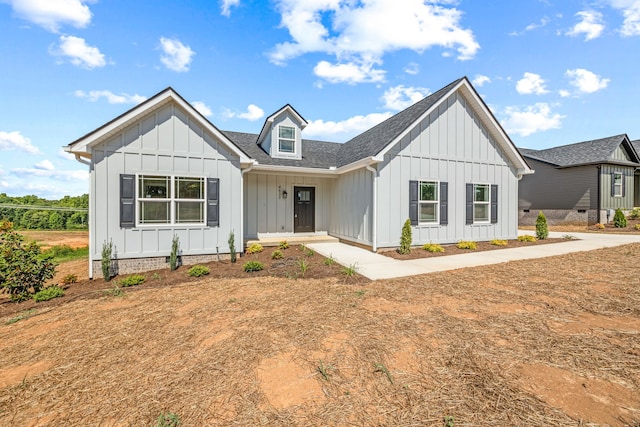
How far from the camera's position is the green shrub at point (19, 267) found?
5746 millimetres

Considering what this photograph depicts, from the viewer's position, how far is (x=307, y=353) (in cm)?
311

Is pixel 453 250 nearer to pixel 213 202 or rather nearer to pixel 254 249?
pixel 254 249

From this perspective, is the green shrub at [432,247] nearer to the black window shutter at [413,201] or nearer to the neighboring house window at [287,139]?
the black window shutter at [413,201]

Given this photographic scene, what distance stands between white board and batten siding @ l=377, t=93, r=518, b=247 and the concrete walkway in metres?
1.29

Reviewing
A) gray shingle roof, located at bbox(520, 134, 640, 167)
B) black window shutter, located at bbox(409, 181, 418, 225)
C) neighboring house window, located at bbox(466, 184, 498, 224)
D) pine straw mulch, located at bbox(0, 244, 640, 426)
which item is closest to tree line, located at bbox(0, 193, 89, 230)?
pine straw mulch, located at bbox(0, 244, 640, 426)

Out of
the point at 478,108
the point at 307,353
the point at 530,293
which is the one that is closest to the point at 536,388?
the point at 307,353

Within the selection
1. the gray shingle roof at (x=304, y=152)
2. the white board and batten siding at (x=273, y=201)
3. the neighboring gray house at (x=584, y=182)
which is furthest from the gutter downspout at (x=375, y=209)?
the neighboring gray house at (x=584, y=182)

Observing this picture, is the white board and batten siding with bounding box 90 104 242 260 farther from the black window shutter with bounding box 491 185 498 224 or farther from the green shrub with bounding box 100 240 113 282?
the black window shutter with bounding box 491 185 498 224

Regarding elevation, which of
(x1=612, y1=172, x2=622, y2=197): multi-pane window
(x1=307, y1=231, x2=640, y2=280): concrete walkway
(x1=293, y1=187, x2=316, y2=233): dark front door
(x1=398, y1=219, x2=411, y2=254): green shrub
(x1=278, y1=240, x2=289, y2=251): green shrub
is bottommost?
(x1=307, y1=231, x2=640, y2=280): concrete walkway

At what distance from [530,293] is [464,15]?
9161 mm

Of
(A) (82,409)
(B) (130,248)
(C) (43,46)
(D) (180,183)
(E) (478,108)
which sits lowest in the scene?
(A) (82,409)

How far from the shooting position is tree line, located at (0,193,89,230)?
15.7m

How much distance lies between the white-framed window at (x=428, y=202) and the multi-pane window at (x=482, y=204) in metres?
1.96

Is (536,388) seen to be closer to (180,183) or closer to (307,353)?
(307,353)
